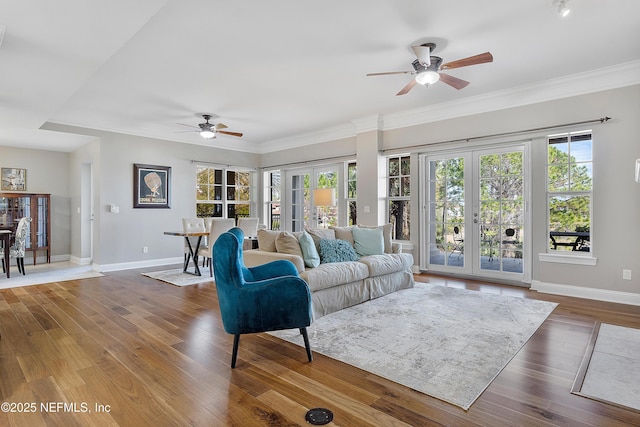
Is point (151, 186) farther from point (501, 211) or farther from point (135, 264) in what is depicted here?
point (501, 211)

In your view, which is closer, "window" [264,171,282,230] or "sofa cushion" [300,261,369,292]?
"sofa cushion" [300,261,369,292]

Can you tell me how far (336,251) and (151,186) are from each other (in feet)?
15.0

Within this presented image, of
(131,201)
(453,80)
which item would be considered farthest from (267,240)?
Result: (131,201)

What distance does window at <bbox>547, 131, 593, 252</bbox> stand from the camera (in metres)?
4.47

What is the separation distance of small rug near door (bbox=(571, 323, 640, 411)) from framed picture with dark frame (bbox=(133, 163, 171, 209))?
693cm

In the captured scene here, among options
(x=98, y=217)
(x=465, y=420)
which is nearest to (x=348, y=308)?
(x=465, y=420)

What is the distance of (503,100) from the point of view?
5.02 meters

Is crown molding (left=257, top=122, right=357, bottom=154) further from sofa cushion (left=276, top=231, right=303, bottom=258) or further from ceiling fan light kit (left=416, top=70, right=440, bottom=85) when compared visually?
Answer: sofa cushion (left=276, top=231, right=303, bottom=258)

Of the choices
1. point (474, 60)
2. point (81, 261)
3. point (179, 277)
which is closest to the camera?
point (474, 60)

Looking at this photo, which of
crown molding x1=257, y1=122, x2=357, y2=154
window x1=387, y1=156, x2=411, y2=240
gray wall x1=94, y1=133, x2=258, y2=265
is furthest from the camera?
crown molding x1=257, y1=122, x2=357, y2=154

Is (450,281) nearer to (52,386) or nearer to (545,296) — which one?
(545,296)

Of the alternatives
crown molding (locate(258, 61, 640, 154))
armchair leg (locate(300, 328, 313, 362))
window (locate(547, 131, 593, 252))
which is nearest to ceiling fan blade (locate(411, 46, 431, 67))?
crown molding (locate(258, 61, 640, 154))

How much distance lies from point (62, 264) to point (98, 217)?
179cm

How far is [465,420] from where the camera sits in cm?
183
